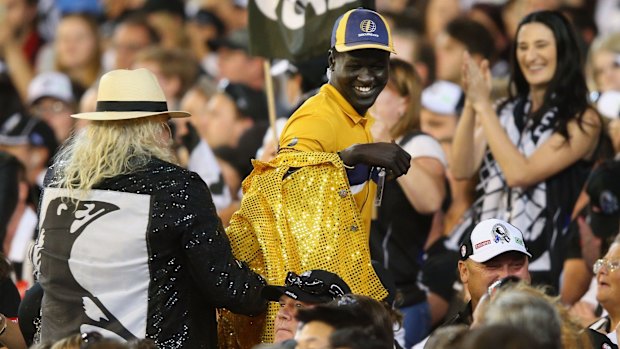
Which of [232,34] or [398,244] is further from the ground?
[232,34]

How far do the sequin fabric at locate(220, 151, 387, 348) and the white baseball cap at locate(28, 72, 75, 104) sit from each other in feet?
20.7

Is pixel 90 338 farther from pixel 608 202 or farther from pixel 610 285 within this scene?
pixel 608 202

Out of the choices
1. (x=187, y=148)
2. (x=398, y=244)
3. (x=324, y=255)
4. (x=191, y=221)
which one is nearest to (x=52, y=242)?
(x=191, y=221)

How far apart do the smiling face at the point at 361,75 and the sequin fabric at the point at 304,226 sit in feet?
1.24

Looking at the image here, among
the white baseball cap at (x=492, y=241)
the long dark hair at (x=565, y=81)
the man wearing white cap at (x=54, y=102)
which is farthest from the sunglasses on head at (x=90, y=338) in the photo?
the man wearing white cap at (x=54, y=102)

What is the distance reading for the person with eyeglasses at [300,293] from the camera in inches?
234

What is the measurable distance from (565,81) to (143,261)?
3.21 m

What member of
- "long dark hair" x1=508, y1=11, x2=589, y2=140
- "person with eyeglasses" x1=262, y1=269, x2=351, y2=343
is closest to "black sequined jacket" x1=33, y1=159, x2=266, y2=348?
"person with eyeglasses" x1=262, y1=269, x2=351, y2=343

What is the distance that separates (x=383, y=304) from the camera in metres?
5.90

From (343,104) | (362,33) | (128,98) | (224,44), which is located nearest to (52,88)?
(224,44)

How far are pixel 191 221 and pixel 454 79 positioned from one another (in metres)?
5.18

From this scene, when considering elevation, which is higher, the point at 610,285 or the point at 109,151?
the point at 109,151

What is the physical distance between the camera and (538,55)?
8188mm

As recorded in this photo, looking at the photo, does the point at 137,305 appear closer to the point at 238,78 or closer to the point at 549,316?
the point at 549,316
